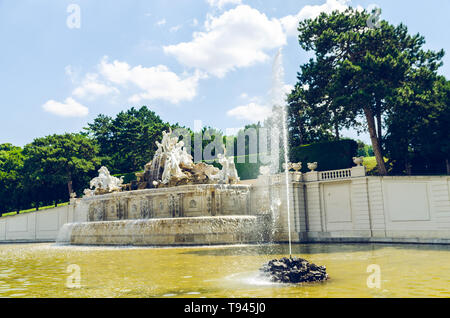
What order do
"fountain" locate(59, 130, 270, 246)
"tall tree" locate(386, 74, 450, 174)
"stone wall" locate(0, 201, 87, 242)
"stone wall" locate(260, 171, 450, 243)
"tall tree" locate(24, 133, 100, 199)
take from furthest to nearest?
"tall tree" locate(24, 133, 100, 199) → "stone wall" locate(0, 201, 87, 242) → "tall tree" locate(386, 74, 450, 174) → "fountain" locate(59, 130, 270, 246) → "stone wall" locate(260, 171, 450, 243)

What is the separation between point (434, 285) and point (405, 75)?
22.0 meters

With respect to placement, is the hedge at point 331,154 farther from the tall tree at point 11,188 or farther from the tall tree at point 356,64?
the tall tree at point 11,188

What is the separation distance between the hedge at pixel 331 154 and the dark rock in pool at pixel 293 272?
80.4 feet

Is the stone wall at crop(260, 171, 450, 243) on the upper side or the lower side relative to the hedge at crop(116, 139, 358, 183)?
lower

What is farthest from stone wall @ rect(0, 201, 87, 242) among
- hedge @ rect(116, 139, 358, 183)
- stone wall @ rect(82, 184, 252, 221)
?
hedge @ rect(116, 139, 358, 183)

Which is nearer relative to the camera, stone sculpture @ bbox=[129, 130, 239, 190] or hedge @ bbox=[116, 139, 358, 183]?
stone sculpture @ bbox=[129, 130, 239, 190]

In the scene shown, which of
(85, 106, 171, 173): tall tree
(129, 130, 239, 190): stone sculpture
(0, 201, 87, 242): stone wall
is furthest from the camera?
(85, 106, 171, 173): tall tree

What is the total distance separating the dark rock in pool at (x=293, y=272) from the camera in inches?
348

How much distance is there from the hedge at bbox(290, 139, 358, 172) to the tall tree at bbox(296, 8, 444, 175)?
3.86 m

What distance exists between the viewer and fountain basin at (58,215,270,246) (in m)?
22.8

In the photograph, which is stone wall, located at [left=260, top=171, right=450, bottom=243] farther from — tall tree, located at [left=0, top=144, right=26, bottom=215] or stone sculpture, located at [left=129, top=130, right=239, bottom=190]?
tall tree, located at [left=0, top=144, right=26, bottom=215]

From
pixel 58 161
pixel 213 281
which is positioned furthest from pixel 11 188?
pixel 213 281

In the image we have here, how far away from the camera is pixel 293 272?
8.88m

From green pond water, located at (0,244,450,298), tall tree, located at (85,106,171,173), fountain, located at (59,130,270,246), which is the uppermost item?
tall tree, located at (85,106,171,173)
